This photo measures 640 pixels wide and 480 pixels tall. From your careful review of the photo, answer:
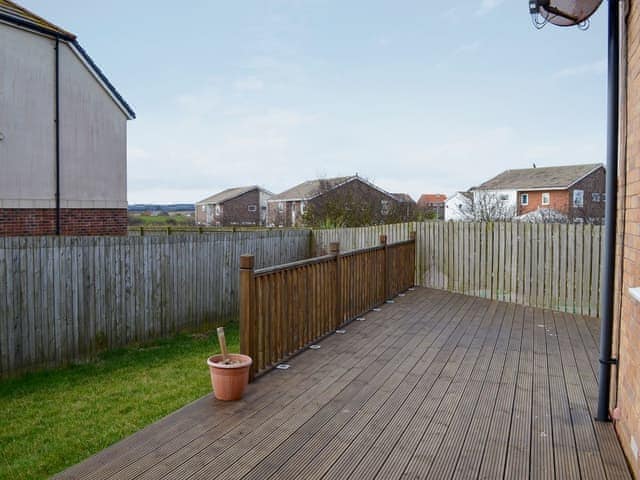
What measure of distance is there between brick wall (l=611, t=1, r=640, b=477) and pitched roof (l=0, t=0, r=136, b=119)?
9255mm

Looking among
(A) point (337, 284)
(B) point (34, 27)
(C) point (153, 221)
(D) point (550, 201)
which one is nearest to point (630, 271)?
(A) point (337, 284)

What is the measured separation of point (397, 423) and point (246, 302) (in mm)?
1556

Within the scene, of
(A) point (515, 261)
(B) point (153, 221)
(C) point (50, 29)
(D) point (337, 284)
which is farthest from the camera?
(B) point (153, 221)

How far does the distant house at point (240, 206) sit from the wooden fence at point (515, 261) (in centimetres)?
3491

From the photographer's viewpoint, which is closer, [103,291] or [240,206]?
[103,291]

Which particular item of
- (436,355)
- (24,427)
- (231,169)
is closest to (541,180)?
(231,169)

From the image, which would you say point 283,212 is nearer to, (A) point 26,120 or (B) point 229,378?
(A) point 26,120

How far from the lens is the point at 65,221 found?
31.2 feet

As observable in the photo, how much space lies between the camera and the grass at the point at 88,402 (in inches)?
140

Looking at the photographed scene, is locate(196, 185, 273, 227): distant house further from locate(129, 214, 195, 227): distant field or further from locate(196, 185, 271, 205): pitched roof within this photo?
locate(129, 214, 195, 227): distant field

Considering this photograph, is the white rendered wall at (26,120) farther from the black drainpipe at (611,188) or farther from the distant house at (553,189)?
the distant house at (553,189)

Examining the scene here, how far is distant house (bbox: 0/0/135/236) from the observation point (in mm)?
8422

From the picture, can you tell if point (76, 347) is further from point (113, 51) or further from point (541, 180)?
point (541, 180)

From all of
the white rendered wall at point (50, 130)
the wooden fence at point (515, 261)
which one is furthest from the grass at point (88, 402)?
the wooden fence at point (515, 261)
